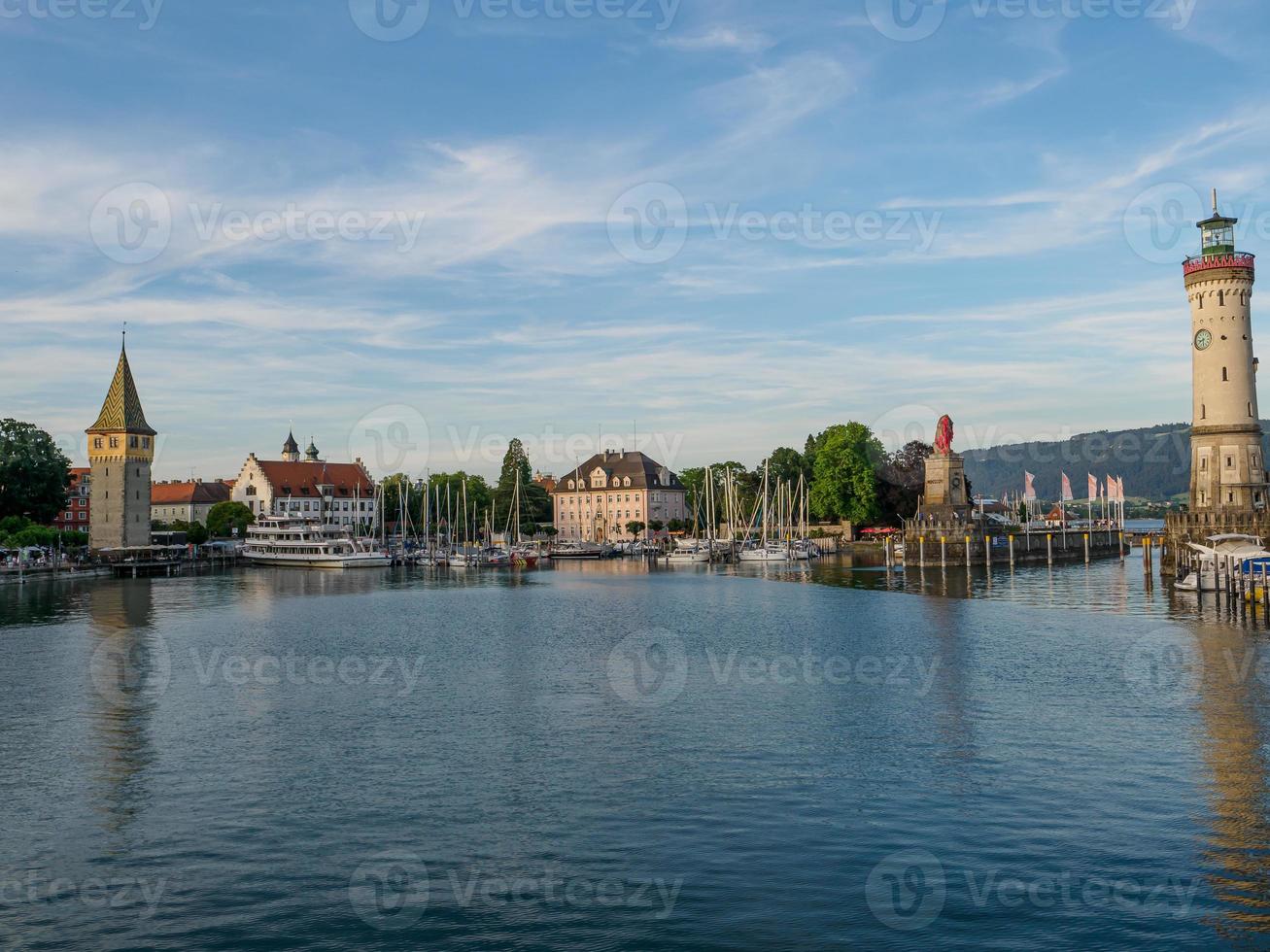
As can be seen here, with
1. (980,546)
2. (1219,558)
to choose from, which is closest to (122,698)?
(1219,558)

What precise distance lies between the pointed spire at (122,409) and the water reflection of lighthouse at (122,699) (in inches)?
2533

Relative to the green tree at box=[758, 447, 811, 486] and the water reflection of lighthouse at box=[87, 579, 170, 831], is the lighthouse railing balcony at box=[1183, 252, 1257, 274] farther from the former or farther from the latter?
the green tree at box=[758, 447, 811, 486]

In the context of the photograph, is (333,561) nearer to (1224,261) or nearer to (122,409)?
(122,409)

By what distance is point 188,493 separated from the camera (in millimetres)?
189125

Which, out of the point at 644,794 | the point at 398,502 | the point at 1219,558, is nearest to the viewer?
the point at 644,794

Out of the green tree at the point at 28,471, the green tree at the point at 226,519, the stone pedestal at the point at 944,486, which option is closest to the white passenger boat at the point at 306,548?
the green tree at the point at 226,519

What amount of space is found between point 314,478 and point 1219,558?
15125cm

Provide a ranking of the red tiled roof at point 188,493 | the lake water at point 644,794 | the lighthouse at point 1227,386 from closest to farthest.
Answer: the lake water at point 644,794, the lighthouse at point 1227,386, the red tiled roof at point 188,493

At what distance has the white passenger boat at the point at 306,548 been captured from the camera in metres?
128

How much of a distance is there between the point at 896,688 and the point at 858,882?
61.6 feet

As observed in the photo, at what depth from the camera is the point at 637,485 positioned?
593 feet

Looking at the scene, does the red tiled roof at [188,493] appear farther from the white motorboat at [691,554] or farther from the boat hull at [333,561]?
the white motorboat at [691,554]

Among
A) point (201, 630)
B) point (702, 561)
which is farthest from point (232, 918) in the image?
point (702, 561)

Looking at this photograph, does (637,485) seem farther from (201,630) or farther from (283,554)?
(201,630)
